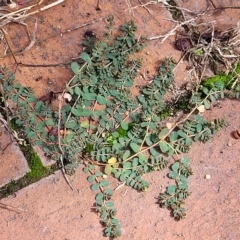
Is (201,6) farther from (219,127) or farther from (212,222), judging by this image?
(212,222)

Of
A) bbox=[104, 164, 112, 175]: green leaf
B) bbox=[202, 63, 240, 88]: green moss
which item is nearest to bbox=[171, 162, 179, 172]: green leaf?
bbox=[104, 164, 112, 175]: green leaf

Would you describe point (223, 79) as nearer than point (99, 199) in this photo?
No

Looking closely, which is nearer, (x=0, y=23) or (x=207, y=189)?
(x=207, y=189)

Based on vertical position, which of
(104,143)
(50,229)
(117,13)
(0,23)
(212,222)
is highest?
(0,23)

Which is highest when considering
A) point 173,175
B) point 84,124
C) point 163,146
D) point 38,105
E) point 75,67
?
point 75,67

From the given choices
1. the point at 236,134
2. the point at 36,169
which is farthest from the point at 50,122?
the point at 236,134

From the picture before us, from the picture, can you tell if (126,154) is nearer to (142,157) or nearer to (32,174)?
(142,157)

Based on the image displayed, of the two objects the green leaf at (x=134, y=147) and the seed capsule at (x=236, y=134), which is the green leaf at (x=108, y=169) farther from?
the seed capsule at (x=236, y=134)

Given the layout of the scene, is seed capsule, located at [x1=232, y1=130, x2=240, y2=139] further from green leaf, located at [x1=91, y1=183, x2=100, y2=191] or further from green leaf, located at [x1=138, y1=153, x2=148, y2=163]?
green leaf, located at [x1=91, y1=183, x2=100, y2=191]

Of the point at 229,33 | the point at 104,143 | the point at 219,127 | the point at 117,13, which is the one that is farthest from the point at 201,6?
the point at 104,143
